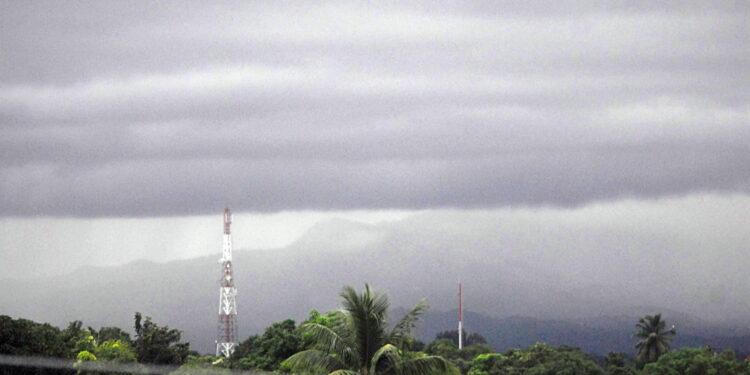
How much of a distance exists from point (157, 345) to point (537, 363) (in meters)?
35.1

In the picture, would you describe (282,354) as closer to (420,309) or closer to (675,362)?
(420,309)

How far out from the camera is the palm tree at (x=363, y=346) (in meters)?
21.2

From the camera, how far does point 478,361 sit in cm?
8000

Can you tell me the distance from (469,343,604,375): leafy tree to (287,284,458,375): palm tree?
4824cm

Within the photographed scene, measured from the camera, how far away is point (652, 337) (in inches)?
4446

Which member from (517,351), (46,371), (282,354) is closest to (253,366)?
(282,354)

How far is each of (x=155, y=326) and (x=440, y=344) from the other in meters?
62.0

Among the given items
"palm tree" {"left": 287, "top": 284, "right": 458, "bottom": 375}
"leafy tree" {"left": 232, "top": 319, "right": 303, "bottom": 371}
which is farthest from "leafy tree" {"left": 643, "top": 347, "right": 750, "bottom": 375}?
"palm tree" {"left": 287, "top": 284, "right": 458, "bottom": 375}

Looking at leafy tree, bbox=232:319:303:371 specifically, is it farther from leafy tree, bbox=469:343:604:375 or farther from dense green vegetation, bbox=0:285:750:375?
leafy tree, bbox=469:343:604:375

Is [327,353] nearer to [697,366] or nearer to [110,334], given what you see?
[110,334]

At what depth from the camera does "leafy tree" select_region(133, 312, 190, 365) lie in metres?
48.2

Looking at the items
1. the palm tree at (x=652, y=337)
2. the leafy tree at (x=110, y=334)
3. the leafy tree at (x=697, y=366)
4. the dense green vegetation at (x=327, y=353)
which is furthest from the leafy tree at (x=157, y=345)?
Answer: the palm tree at (x=652, y=337)

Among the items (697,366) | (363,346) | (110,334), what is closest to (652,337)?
(697,366)

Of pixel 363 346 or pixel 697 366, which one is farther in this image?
pixel 697 366
